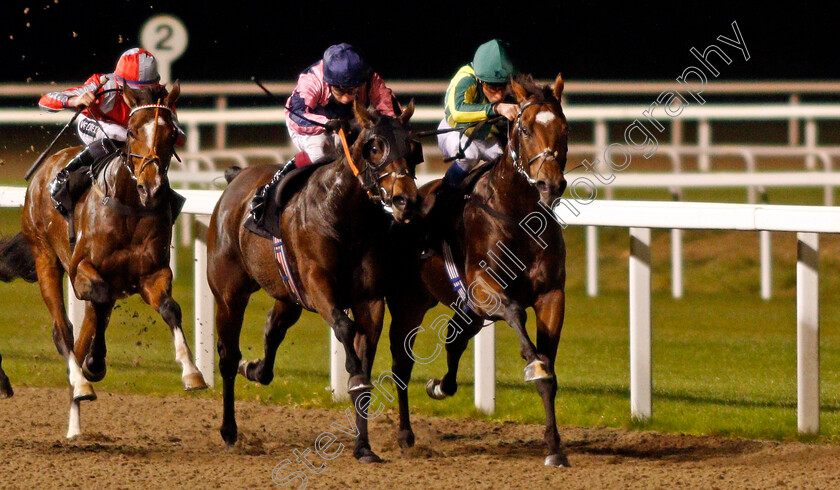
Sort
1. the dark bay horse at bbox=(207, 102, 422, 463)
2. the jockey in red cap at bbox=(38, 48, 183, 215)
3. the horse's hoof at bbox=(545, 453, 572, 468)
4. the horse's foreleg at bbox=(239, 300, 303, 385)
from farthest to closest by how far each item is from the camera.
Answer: the horse's foreleg at bbox=(239, 300, 303, 385) < the jockey in red cap at bbox=(38, 48, 183, 215) < the horse's hoof at bbox=(545, 453, 572, 468) < the dark bay horse at bbox=(207, 102, 422, 463)

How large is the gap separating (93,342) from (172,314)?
598 millimetres

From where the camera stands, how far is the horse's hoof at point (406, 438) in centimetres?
592

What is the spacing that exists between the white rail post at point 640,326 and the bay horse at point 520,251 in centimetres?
65

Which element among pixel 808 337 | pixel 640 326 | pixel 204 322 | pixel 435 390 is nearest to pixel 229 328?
pixel 204 322

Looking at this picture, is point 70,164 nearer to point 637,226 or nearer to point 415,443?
point 415,443

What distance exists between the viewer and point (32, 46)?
76.4 feet

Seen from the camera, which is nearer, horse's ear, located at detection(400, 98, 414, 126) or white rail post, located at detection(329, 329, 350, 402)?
horse's ear, located at detection(400, 98, 414, 126)

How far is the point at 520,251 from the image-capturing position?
555 cm

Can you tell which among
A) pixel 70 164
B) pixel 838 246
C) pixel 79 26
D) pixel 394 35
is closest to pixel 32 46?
pixel 79 26

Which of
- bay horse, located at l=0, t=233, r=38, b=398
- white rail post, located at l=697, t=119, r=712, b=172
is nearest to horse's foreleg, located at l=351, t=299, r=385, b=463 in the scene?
bay horse, located at l=0, t=233, r=38, b=398

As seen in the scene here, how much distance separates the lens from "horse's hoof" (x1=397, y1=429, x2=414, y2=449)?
233 inches

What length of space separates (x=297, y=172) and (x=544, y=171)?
1.23 metres

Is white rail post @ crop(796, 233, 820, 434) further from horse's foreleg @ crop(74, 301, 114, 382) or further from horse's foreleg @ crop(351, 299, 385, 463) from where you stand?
horse's foreleg @ crop(74, 301, 114, 382)

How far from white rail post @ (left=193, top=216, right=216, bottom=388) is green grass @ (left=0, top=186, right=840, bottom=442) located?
149 mm
